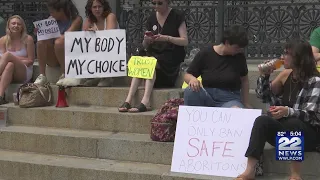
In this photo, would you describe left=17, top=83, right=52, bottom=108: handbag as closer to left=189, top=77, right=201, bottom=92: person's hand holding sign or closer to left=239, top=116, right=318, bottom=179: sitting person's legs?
left=189, top=77, right=201, bottom=92: person's hand holding sign

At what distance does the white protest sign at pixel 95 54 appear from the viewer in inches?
262

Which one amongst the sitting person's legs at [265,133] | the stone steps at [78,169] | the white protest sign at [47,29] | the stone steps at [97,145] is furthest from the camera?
the white protest sign at [47,29]

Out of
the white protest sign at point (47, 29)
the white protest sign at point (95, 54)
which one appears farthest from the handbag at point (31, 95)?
the white protest sign at point (47, 29)

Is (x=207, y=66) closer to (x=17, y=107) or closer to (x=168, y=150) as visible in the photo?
(x=168, y=150)

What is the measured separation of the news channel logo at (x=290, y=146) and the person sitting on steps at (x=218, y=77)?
698 mm

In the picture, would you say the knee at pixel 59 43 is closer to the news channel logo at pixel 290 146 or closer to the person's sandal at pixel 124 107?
the person's sandal at pixel 124 107

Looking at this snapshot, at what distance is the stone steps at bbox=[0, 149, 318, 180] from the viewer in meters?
5.04

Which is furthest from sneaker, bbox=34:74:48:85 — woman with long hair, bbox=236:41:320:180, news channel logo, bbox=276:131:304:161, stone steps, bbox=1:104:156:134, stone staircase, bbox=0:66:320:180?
news channel logo, bbox=276:131:304:161

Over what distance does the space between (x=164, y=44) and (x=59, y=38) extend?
1.46 meters

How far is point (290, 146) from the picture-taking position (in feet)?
14.9

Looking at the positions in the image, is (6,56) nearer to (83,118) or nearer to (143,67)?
(83,118)

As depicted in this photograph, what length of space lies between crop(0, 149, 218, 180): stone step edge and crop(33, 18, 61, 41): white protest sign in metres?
1.61

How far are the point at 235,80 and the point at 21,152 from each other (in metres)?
2.54

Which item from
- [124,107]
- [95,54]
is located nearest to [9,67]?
[95,54]
